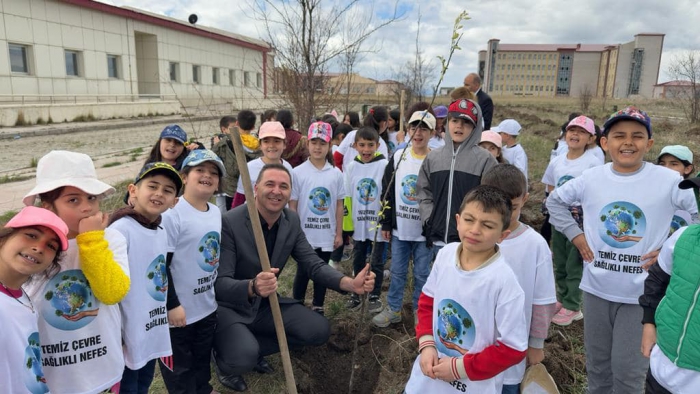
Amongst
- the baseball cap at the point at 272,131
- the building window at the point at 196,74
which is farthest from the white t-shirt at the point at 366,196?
A: the building window at the point at 196,74

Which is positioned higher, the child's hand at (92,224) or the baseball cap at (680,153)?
the baseball cap at (680,153)

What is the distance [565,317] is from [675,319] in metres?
2.57

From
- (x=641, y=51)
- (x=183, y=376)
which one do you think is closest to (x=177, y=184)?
(x=183, y=376)

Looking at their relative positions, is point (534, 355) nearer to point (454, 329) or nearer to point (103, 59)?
point (454, 329)

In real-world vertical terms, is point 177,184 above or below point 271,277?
above

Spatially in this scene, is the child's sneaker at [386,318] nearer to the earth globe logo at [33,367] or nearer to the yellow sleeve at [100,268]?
the yellow sleeve at [100,268]

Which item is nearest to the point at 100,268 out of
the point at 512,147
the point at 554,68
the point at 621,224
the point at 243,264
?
the point at 243,264

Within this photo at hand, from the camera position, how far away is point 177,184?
2.57 metres

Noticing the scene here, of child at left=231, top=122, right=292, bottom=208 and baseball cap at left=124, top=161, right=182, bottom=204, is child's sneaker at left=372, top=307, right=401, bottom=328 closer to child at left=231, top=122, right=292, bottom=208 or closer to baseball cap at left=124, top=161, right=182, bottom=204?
child at left=231, top=122, right=292, bottom=208

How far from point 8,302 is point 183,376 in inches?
56.5

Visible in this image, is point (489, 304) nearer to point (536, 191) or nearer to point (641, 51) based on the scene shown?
point (536, 191)

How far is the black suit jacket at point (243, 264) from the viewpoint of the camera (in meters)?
2.98

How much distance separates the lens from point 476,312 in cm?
192

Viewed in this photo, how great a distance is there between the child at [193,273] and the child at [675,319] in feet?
7.99
